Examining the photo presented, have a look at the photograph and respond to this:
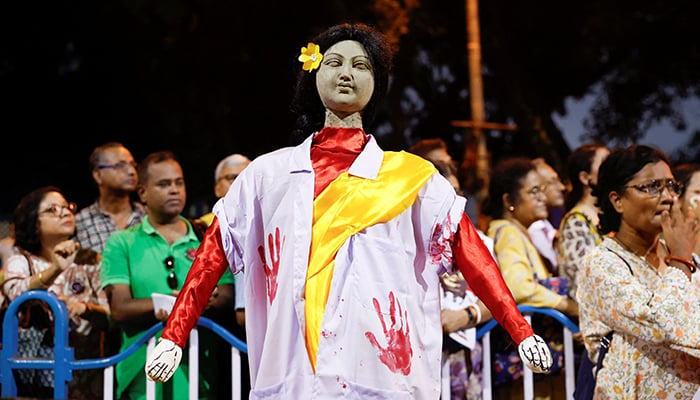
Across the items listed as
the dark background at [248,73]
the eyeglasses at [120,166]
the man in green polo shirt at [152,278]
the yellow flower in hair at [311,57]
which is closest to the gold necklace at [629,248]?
the yellow flower in hair at [311,57]

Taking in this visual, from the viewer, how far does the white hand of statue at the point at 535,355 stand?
126 inches

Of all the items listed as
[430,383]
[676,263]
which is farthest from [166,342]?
[676,263]

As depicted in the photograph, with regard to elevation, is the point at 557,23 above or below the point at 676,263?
above

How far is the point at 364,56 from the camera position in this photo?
3.65 meters

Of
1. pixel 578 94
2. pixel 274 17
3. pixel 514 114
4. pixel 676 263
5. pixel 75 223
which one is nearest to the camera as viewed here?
pixel 676 263

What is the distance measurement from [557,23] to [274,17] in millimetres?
4355

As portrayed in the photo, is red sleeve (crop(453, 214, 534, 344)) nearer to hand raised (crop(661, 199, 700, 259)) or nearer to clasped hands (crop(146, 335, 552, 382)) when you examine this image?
clasped hands (crop(146, 335, 552, 382))

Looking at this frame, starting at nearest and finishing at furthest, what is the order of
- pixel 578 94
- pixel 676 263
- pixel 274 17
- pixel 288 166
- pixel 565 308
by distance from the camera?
1. pixel 288 166
2. pixel 676 263
3. pixel 565 308
4. pixel 274 17
5. pixel 578 94

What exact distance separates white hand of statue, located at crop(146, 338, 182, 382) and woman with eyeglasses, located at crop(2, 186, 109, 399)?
1876mm

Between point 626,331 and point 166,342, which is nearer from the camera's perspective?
point 166,342

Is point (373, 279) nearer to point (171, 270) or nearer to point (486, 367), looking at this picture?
point (486, 367)

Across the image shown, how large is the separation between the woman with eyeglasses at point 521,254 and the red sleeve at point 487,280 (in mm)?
1437

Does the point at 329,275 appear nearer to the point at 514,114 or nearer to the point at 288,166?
the point at 288,166

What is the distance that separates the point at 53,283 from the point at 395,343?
261cm
